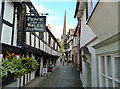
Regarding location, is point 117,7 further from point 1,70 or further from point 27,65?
point 27,65

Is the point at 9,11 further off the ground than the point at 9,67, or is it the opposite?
the point at 9,11

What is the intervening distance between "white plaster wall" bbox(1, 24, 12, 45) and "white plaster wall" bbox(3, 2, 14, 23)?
43 cm

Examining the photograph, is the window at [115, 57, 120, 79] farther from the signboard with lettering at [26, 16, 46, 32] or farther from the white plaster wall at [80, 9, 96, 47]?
the signboard with lettering at [26, 16, 46, 32]

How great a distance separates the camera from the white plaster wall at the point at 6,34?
14.3ft

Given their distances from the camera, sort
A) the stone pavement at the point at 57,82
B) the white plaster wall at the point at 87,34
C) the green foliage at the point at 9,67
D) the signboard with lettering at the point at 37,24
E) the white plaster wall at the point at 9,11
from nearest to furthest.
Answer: the green foliage at the point at 9,67, the white plaster wall at the point at 87,34, the white plaster wall at the point at 9,11, the signboard with lettering at the point at 37,24, the stone pavement at the point at 57,82

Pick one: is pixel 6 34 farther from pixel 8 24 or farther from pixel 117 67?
pixel 117 67

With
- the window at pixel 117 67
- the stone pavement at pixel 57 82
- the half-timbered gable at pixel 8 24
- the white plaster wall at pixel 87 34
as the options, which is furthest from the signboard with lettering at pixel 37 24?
the stone pavement at pixel 57 82

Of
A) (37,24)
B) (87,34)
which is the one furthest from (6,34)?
(87,34)

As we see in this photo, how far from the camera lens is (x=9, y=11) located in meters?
4.93

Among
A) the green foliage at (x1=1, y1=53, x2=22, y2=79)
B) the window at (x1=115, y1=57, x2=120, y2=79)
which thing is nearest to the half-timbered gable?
the green foliage at (x1=1, y1=53, x2=22, y2=79)

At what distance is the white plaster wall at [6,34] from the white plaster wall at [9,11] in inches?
17.0

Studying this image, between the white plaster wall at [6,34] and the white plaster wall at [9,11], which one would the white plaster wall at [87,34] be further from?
the white plaster wall at [9,11]

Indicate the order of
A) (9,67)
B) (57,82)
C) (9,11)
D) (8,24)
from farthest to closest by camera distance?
(57,82) → (9,11) → (8,24) → (9,67)

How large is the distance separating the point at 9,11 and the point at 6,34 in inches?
48.8
